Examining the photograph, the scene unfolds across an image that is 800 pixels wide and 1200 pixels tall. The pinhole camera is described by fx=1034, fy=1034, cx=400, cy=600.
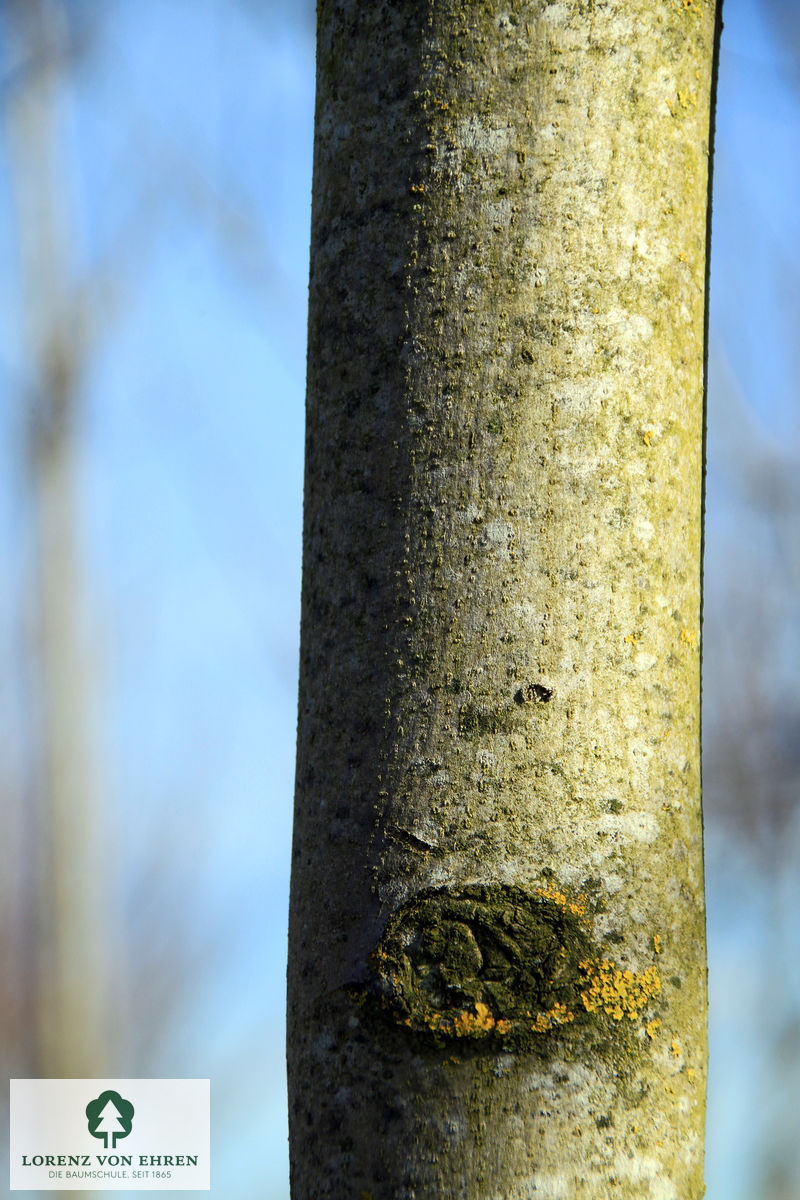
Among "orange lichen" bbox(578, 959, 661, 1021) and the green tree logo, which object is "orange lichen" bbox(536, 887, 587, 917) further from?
the green tree logo

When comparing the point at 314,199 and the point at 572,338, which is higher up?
the point at 314,199

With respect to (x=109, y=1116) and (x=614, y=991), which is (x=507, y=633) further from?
(x=109, y=1116)

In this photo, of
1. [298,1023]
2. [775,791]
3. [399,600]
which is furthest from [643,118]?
[775,791]

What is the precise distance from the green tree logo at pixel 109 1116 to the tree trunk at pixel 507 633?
2899 mm

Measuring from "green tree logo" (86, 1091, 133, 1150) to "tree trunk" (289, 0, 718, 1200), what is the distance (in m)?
2.90

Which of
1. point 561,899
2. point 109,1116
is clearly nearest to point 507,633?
point 561,899

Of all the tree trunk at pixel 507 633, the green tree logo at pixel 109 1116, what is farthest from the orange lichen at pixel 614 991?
the green tree logo at pixel 109 1116

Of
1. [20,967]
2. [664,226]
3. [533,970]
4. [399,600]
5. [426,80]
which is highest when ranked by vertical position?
[426,80]

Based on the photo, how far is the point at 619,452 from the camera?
0.83 meters

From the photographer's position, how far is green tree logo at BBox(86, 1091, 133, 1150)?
3359 millimetres

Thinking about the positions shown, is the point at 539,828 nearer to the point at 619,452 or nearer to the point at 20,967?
the point at 619,452

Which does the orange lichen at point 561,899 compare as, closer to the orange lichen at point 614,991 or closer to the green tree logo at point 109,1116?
the orange lichen at point 614,991

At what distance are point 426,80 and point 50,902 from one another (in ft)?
10.1

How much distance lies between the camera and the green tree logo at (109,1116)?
336cm
